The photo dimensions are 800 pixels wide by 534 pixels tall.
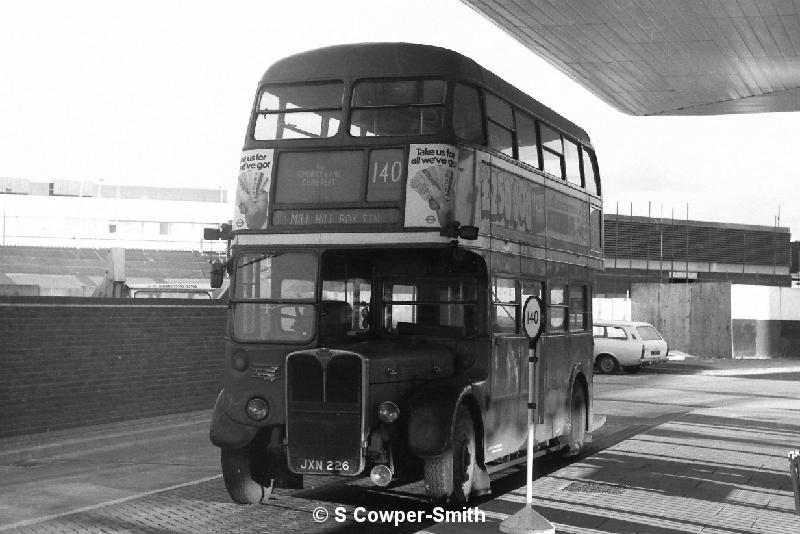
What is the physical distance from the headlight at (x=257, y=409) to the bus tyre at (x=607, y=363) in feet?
87.6

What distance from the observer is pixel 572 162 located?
16234 millimetres

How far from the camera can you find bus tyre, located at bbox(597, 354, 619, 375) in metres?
36.7

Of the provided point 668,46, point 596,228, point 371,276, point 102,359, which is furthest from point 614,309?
point 371,276

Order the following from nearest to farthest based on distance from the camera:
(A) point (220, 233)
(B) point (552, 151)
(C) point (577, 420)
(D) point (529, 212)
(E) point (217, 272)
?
(E) point (217, 272), (A) point (220, 233), (D) point (529, 212), (B) point (552, 151), (C) point (577, 420)

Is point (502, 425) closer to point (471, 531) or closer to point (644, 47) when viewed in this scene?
point (471, 531)

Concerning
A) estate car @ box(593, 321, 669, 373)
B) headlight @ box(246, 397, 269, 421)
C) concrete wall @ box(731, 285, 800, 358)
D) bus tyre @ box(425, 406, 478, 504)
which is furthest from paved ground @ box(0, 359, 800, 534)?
concrete wall @ box(731, 285, 800, 358)

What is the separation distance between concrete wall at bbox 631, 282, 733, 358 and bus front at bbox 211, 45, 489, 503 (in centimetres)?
3589

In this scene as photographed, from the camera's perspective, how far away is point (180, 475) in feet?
45.2

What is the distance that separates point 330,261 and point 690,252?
57.0 metres

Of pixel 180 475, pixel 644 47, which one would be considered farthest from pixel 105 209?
pixel 180 475

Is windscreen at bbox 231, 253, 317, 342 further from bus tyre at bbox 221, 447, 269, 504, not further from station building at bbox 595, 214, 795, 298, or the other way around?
station building at bbox 595, 214, 795, 298

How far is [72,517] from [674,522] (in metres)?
5.53

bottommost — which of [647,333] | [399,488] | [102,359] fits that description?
[399,488]

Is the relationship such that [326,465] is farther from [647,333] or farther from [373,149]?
[647,333]
